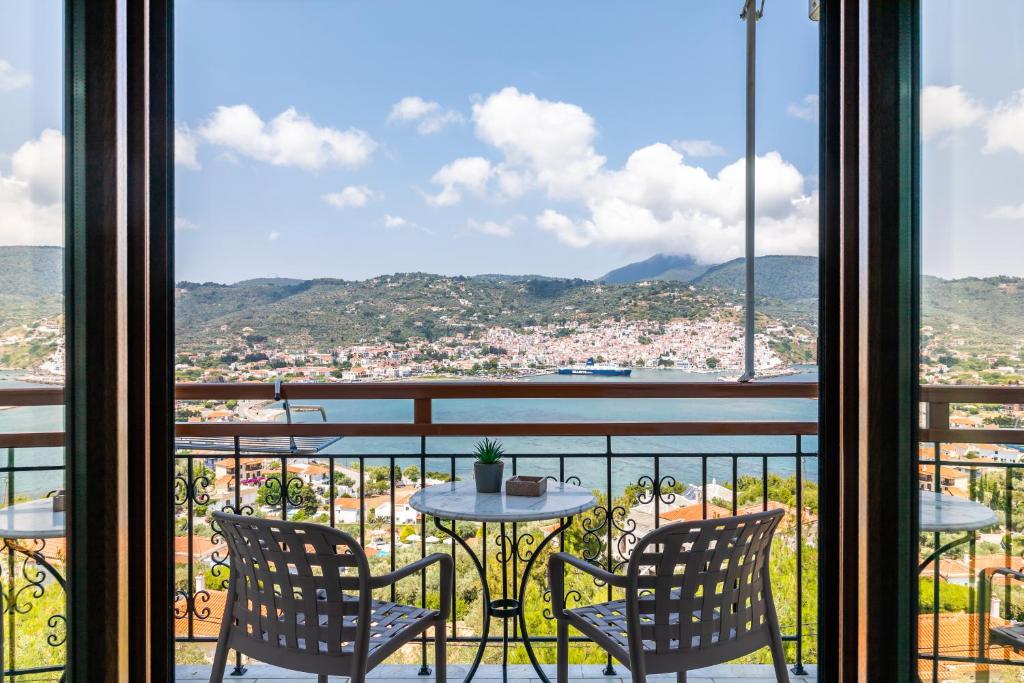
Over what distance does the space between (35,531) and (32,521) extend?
0.03 meters

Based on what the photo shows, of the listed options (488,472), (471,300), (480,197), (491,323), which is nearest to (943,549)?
(488,472)

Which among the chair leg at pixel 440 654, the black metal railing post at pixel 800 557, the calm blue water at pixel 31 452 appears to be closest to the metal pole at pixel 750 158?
the black metal railing post at pixel 800 557

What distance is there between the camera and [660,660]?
64.9 inches

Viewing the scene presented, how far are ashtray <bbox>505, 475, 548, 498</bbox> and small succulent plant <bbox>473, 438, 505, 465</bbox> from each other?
0.32 feet

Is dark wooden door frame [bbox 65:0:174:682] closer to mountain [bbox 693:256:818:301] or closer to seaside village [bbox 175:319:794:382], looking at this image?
seaside village [bbox 175:319:794:382]

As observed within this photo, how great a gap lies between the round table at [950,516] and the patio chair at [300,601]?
1275 mm

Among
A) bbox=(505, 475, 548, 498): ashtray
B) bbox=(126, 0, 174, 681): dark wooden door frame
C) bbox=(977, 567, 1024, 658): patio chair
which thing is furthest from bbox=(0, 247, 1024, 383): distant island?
bbox=(977, 567, 1024, 658): patio chair

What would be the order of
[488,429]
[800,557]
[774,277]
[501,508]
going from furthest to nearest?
[774,277], [800,557], [488,429], [501,508]

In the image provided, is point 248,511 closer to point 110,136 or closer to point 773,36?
point 110,136

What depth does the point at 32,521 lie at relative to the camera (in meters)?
1.51

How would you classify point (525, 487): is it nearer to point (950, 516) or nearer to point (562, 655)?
point (562, 655)

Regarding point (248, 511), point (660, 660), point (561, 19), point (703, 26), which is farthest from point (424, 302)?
point (660, 660)

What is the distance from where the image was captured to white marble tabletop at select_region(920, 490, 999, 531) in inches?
54.6

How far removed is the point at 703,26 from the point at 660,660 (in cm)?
836
